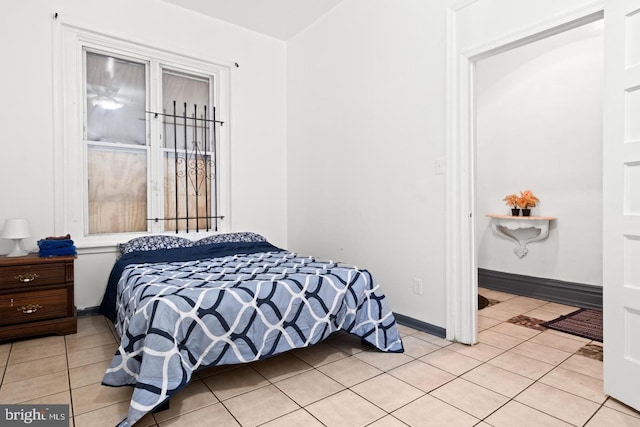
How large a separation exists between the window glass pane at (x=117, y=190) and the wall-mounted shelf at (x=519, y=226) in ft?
11.9

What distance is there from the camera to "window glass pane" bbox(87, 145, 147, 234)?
336 cm

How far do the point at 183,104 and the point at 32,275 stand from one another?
2.05 meters

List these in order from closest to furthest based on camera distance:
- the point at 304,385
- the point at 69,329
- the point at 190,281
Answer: the point at 304,385
the point at 190,281
the point at 69,329

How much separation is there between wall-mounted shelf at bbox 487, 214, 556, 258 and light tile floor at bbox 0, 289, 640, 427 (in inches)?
54.1

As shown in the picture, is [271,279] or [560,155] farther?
[560,155]

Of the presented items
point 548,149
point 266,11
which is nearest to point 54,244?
point 266,11

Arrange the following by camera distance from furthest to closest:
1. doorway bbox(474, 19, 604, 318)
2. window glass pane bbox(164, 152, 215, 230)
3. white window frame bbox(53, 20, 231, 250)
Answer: window glass pane bbox(164, 152, 215, 230) < doorway bbox(474, 19, 604, 318) < white window frame bbox(53, 20, 231, 250)

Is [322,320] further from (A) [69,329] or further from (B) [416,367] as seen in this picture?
(A) [69,329]

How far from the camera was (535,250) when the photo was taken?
3939mm

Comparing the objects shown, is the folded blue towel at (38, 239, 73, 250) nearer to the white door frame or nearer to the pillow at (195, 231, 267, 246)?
the pillow at (195, 231, 267, 246)

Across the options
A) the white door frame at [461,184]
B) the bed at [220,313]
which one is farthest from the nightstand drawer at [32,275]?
the white door frame at [461,184]

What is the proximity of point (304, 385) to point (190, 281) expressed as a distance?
858 mm

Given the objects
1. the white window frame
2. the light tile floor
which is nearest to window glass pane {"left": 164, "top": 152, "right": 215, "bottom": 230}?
the white window frame

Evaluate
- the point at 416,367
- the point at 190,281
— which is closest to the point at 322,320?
the point at 416,367
